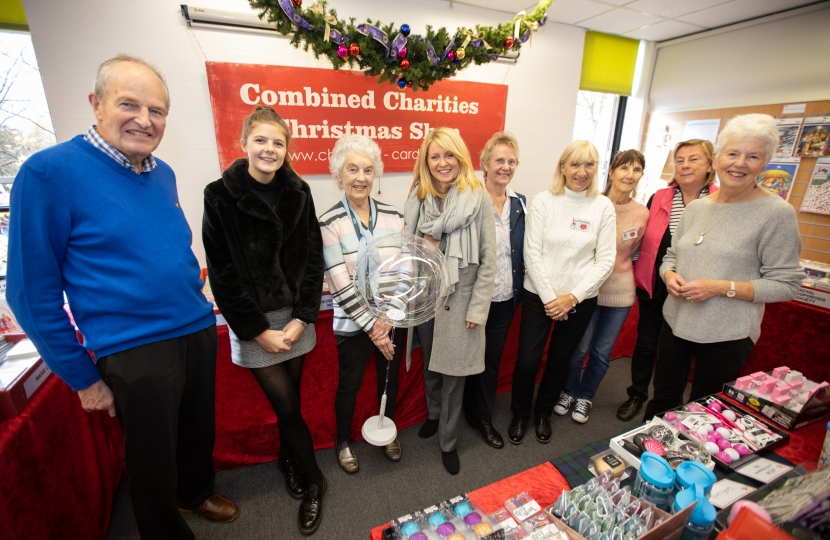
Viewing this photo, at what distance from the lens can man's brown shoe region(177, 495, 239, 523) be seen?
166 centimetres

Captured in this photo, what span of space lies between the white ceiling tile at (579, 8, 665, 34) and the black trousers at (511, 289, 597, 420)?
2.92 metres

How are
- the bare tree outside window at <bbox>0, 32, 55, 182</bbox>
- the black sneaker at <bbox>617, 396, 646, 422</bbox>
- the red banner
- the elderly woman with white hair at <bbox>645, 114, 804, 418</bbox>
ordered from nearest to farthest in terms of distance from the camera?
the elderly woman with white hair at <bbox>645, 114, 804, 418</bbox>
the bare tree outside window at <bbox>0, 32, 55, 182</bbox>
the black sneaker at <bbox>617, 396, 646, 422</bbox>
the red banner

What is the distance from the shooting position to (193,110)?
8.51 feet

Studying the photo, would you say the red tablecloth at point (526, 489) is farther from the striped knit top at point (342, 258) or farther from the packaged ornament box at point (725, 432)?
the striped knit top at point (342, 258)

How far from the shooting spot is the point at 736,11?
3121mm

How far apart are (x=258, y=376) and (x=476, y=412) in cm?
133

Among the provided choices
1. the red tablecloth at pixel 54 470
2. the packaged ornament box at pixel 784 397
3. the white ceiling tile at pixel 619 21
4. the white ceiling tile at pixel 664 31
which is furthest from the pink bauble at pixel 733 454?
the white ceiling tile at pixel 664 31

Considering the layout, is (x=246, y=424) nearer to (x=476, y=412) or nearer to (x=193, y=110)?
(x=476, y=412)

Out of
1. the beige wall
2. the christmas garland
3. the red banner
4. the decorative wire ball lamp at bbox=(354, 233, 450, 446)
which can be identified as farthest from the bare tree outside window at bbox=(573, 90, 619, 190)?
the decorative wire ball lamp at bbox=(354, 233, 450, 446)

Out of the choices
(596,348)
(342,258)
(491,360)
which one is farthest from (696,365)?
(342,258)

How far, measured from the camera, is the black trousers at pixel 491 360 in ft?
6.41

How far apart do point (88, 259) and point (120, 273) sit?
0.28ft

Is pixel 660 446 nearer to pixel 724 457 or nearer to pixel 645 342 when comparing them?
pixel 724 457

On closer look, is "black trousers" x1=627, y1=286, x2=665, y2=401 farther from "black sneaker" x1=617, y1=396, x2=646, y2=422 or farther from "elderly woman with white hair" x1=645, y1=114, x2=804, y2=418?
"elderly woman with white hair" x1=645, y1=114, x2=804, y2=418
